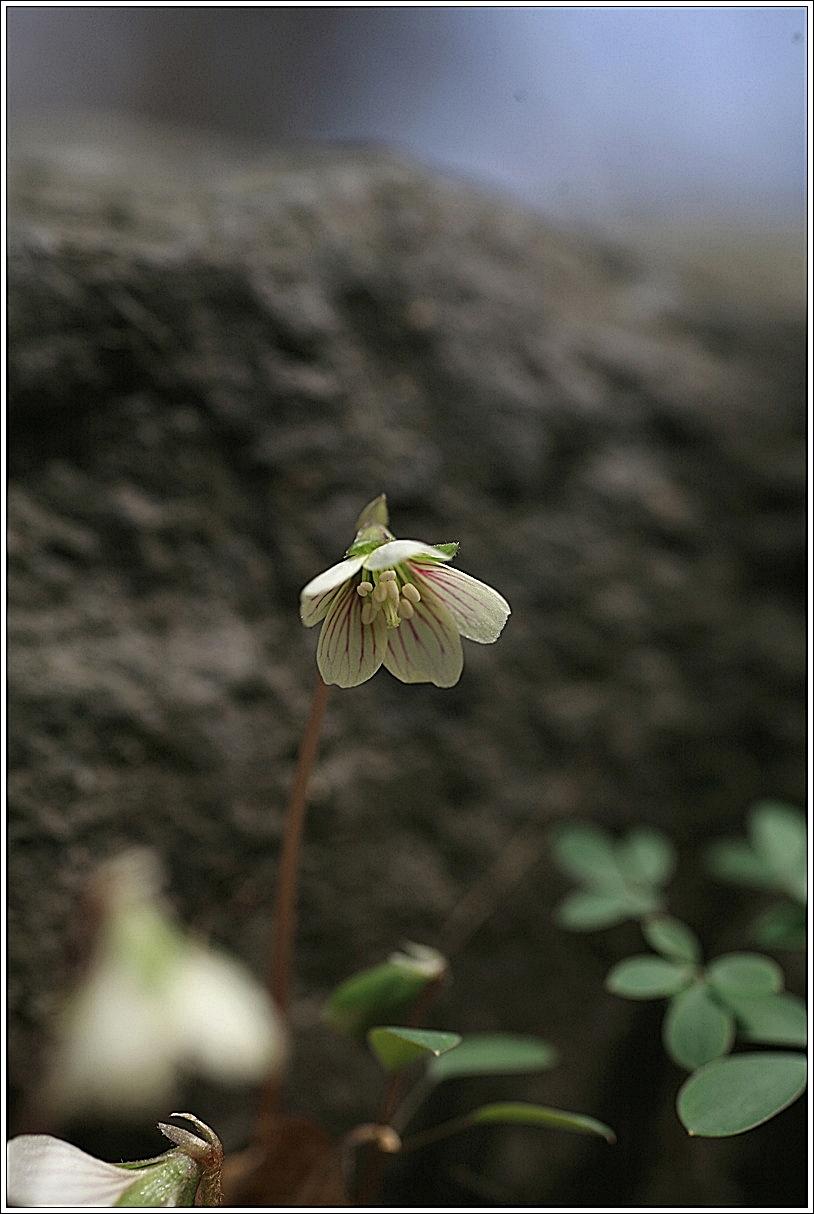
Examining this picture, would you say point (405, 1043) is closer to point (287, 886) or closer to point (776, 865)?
point (287, 886)

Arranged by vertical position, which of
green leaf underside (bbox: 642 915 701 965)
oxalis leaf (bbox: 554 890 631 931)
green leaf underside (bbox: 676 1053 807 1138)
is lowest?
green leaf underside (bbox: 676 1053 807 1138)

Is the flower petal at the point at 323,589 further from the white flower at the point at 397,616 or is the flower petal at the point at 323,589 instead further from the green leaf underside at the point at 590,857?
the green leaf underside at the point at 590,857

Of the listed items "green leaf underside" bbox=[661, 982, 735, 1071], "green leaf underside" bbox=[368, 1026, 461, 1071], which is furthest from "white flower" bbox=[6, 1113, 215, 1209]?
"green leaf underside" bbox=[661, 982, 735, 1071]

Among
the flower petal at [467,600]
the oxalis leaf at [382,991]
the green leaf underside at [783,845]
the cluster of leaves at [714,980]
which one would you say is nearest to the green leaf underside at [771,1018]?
the cluster of leaves at [714,980]

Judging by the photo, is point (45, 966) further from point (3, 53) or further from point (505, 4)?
point (505, 4)

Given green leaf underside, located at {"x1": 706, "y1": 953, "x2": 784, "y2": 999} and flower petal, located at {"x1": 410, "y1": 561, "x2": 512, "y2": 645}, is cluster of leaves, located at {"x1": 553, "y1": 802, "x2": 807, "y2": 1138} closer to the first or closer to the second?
green leaf underside, located at {"x1": 706, "y1": 953, "x2": 784, "y2": 999}

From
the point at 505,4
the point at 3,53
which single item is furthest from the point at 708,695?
the point at 3,53

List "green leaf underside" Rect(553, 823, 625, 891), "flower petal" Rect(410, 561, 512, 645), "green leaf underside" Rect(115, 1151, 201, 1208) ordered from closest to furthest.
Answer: "green leaf underside" Rect(115, 1151, 201, 1208)
"flower petal" Rect(410, 561, 512, 645)
"green leaf underside" Rect(553, 823, 625, 891)
